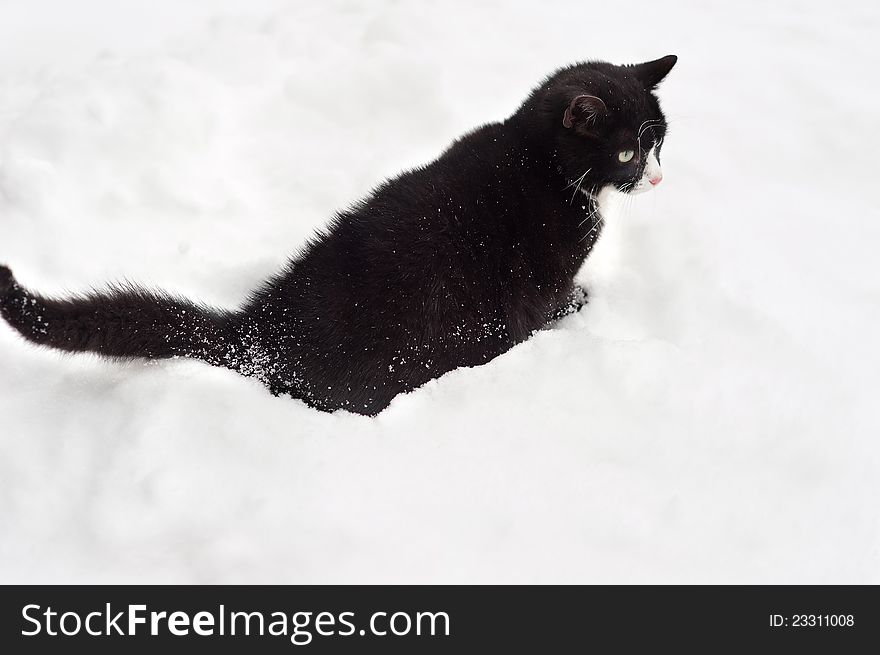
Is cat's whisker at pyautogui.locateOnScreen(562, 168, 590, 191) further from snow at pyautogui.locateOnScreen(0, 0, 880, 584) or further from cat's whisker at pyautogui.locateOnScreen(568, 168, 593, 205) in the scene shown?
snow at pyautogui.locateOnScreen(0, 0, 880, 584)

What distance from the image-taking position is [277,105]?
12.2 feet

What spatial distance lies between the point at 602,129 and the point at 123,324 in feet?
5.34

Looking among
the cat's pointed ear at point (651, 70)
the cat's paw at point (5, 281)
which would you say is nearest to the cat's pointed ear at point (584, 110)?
the cat's pointed ear at point (651, 70)

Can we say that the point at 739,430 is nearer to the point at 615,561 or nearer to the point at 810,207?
the point at 615,561

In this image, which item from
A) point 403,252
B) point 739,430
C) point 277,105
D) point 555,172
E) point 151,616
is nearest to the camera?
point 151,616

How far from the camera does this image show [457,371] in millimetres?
2471

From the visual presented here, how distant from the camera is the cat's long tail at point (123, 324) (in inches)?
83.1

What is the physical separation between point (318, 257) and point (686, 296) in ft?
4.17

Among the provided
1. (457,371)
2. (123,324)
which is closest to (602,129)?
(457,371)

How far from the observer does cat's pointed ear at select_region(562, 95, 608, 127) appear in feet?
8.28

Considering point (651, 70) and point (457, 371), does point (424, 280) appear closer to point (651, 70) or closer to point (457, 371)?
point (457, 371)

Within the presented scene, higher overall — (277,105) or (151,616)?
(277,105)

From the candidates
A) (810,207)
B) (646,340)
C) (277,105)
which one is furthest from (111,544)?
(810,207)

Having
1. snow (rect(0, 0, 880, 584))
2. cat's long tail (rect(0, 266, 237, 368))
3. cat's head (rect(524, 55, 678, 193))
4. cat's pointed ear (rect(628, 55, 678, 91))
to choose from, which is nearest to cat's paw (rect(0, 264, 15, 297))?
cat's long tail (rect(0, 266, 237, 368))
